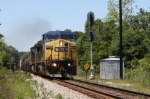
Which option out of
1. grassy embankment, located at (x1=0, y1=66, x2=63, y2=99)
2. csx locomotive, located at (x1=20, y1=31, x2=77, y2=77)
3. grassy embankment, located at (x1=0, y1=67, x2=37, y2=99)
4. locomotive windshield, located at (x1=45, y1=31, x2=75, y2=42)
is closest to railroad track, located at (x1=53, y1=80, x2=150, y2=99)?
grassy embankment, located at (x1=0, y1=66, x2=63, y2=99)

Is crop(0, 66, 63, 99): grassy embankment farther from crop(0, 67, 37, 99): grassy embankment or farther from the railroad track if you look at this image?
the railroad track

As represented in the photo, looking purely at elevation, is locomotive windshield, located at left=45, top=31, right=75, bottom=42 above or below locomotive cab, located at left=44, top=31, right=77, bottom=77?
above

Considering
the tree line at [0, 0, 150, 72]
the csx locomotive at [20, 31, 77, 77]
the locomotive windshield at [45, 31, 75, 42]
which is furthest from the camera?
the tree line at [0, 0, 150, 72]

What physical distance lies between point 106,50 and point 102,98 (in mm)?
35469

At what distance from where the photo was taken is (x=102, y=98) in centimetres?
1397

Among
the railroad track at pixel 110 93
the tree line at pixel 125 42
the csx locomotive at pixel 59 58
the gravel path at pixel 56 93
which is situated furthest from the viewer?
the tree line at pixel 125 42

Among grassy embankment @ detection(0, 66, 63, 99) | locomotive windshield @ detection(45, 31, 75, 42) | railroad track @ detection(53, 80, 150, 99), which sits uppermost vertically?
locomotive windshield @ detection(45, 31, 75, 42)

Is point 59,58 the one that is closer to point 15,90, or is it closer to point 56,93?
point 15,90

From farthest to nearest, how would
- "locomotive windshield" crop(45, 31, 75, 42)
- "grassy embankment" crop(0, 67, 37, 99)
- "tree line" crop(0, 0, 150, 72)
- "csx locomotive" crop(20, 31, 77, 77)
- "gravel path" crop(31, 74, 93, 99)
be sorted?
"tree line" crop(0, 0, 150, 72)
"locomotive windshield" crop(45, 31, 75, 42)
"csx locomotive" crop(20, 31, 77, 77)
"gravel path" crop(31, 74, 93, 99)
"grassy embankment" crop(0, 67, 37, 99)

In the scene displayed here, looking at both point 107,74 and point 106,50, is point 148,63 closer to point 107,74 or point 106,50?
point 107,74

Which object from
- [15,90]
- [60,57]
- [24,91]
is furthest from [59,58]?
[24,91]

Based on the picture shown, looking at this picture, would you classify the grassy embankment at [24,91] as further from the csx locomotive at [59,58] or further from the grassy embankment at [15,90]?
the csx locomotive at [59,58]

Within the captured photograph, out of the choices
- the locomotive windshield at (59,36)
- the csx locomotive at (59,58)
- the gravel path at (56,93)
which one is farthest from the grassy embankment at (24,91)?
the locomotive windshield at (59,36)

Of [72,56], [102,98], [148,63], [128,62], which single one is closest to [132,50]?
[128,62]
